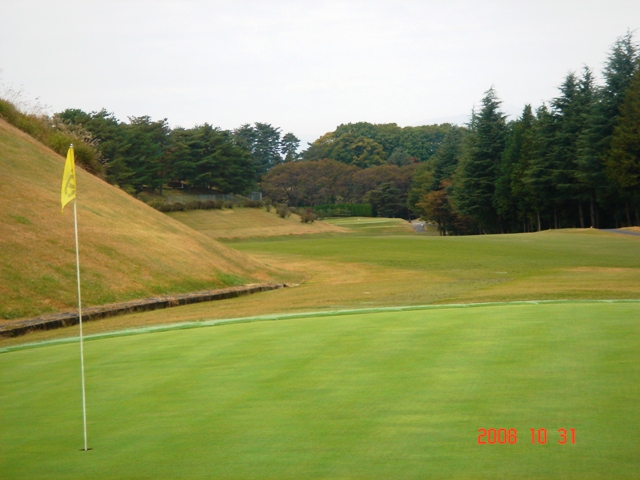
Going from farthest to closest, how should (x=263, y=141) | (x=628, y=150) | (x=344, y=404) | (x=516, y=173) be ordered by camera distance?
(x=263, y=141) < (x=516, y=173) < (x=628, y=150) < (x=344, y=404)

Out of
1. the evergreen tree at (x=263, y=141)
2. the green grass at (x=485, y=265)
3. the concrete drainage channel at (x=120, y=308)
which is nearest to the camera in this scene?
the concrete drainage channel at (x=120, y=308)

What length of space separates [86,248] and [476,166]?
186 feet

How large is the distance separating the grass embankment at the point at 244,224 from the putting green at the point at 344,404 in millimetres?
51890

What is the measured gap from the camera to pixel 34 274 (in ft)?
56.1

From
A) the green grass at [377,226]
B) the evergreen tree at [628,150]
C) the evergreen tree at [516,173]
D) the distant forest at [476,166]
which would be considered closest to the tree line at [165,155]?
the distant forest at [476,166]

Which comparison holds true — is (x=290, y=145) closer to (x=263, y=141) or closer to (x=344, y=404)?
(x=263, y=141)

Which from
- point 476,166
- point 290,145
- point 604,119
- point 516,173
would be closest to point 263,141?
point 290,145

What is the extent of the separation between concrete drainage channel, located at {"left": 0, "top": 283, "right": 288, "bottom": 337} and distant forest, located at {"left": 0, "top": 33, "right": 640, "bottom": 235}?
1183 cm

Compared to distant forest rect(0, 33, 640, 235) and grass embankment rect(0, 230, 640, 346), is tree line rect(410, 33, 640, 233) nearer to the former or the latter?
distant forest rect(0, 33, 640, 235)

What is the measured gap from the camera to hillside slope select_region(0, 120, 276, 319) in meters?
17.0

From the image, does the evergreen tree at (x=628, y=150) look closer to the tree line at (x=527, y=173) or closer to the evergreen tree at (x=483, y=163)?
the tree line at (x=527, y=173)

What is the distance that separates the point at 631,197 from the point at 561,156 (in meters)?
8.64

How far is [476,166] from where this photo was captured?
71.0 metres

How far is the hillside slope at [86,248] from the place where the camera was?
17.0 m
